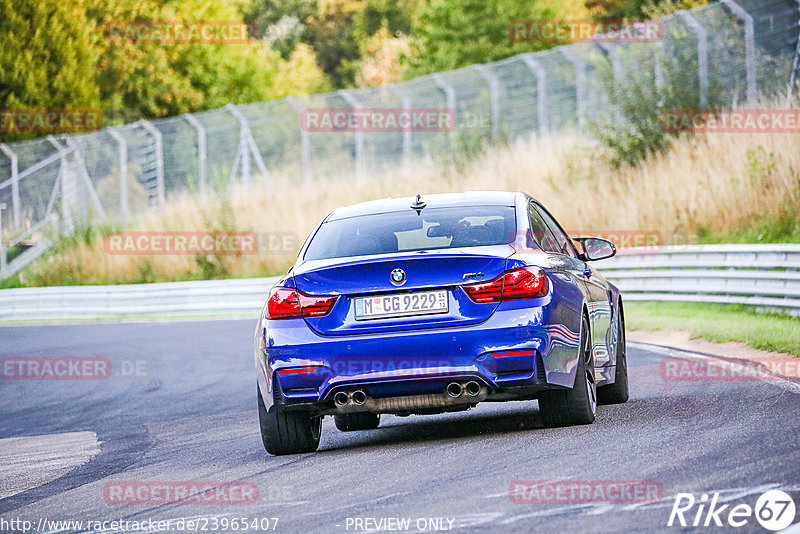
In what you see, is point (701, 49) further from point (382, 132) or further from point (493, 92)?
point (382, 132)

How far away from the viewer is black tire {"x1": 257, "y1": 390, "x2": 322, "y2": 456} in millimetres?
8445

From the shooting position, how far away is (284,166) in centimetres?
3931

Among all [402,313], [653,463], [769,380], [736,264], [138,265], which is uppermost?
[402,313]

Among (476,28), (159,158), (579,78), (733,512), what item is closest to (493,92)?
(579,78)

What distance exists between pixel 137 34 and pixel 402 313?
4822cm

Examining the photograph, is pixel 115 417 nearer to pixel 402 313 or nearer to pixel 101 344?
pixel 402 313

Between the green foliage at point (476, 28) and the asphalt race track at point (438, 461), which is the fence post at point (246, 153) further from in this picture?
the asphalt race track at point (438, 461)

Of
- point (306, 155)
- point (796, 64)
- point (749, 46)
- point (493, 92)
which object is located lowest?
point (306, 155)

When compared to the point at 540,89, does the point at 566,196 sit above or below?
below

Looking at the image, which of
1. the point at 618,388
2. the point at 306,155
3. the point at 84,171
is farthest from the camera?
the point at 84,171

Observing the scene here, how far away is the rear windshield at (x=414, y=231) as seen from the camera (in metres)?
8.42

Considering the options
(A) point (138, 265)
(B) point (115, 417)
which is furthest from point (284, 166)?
(B) point (115, 417)

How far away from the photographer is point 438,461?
300 inches

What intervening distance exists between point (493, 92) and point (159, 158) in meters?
10.7
